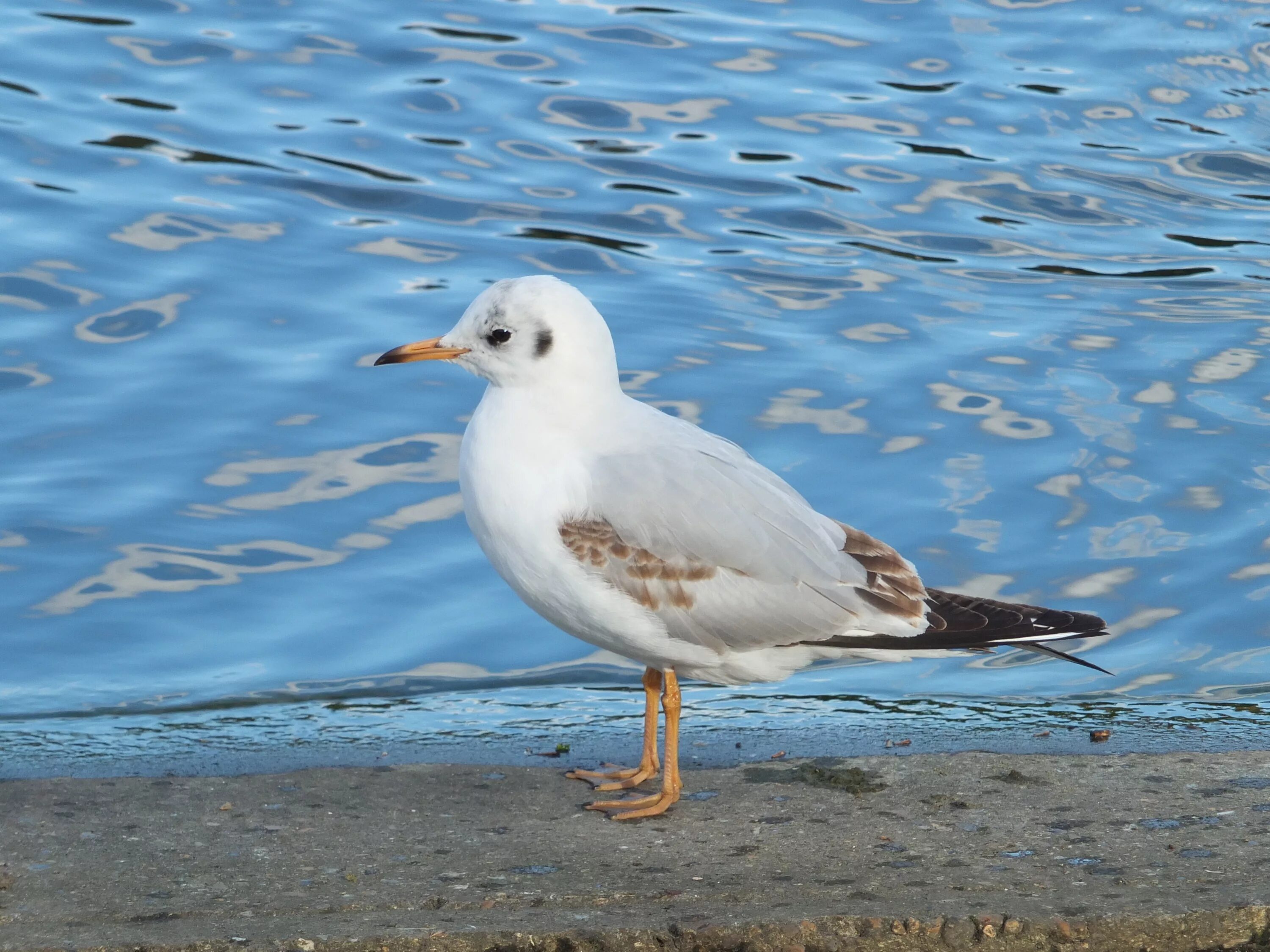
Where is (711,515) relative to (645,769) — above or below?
above

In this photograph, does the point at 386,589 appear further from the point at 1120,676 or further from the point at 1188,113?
the point at 1188,113

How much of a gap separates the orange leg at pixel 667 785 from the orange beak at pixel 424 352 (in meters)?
1.07

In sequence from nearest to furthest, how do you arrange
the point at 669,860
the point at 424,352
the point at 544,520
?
the point at 669,860 → the point at 544,520 → the point at 424,352

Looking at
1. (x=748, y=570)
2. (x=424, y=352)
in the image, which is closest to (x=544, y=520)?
(x=748, y=570)

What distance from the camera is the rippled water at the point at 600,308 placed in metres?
6.05

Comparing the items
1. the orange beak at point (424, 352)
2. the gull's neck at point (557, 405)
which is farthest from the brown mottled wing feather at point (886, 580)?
the orange beak at point (424, 352)

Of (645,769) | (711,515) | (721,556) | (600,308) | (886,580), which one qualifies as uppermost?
(711,515)

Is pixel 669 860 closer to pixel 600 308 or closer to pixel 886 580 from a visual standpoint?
pixel 886 580

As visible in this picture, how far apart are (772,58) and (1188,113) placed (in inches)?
119

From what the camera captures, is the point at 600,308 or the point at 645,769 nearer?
the point at 645,769

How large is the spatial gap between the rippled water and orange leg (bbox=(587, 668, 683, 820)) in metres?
0.75

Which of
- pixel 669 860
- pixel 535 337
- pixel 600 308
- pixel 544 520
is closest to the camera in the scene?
pixel 669 860

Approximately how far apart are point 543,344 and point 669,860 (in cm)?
147

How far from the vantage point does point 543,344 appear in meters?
4.61
